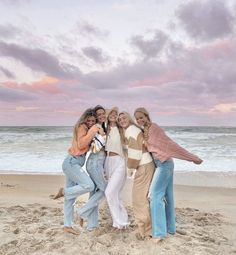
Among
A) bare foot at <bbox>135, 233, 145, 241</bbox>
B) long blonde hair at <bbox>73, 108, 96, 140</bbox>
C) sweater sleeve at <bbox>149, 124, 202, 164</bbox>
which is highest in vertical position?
long blonde hair at <bbox>73, 108, 96, 140</bbox>

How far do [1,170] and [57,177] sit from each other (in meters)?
2.78

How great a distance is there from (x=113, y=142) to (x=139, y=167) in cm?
46

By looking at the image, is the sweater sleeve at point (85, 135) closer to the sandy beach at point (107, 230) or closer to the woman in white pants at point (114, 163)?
the woman in white pants at point (114, 163)

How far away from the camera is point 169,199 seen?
4941 mm

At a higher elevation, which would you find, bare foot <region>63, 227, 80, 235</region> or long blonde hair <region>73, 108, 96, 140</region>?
long blonde hair <region>73, 108, 96, 140</region>

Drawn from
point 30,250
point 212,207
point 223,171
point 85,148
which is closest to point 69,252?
point 30,250

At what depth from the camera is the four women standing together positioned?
4695 mm

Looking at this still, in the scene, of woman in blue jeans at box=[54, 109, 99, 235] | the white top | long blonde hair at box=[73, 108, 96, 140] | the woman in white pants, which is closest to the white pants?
the woman in white pants

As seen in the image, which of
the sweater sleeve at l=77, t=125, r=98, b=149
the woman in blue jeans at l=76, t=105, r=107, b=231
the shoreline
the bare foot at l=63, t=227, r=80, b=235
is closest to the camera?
the sweater sleeve at l=77, t=125, r=98, b=149

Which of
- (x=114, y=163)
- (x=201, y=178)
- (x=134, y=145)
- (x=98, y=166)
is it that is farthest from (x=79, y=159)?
(x=201, y=178)

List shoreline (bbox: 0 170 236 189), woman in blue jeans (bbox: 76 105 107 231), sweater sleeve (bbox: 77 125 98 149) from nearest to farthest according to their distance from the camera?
sweater sleeve (bbox: 77 125 98 149)
woman in blue jeans (bbox: 76 105 107 231)
shoreline (bbox: 0 170 236 189)

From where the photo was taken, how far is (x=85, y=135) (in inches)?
186

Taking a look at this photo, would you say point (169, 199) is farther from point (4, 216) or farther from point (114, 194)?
point (4, 216)

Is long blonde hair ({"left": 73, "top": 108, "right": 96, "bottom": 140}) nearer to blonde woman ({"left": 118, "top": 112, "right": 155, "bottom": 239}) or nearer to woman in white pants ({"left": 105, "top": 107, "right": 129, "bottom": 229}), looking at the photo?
woman in white pants ({"left": 105, "top": 107, "right": 129, "bottom": 229})
